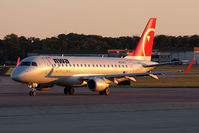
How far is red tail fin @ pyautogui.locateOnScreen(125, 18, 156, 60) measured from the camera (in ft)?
167

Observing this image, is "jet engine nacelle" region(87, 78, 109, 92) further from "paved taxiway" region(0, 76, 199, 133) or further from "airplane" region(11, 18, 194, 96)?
"paved taxiway" region(0, 76, 199, 133)

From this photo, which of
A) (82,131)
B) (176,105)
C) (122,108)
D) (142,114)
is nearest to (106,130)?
(82,131)

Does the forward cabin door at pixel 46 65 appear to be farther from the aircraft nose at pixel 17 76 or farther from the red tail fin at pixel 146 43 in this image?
the red tail fin at pixel 146 43

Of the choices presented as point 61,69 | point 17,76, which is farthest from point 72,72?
point 17,76

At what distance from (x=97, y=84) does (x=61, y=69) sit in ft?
10.9

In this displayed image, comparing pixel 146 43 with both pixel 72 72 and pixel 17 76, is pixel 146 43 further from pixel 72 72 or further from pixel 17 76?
pixel 17 76

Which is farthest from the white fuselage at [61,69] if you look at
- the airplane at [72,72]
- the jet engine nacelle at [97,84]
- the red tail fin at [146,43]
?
the red tail fin at [146,43]

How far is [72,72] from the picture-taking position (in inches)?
1694

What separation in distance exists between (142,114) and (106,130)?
6134mm

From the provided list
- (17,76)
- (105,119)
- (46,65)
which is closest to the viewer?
(105,119)

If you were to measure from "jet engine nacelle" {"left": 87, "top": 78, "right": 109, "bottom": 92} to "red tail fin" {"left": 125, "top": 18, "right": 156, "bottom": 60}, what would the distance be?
951 cm

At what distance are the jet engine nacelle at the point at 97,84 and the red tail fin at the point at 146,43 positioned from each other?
31.2ft

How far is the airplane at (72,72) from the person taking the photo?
40.8 meters

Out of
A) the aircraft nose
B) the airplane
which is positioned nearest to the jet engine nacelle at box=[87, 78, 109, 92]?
the airplane
